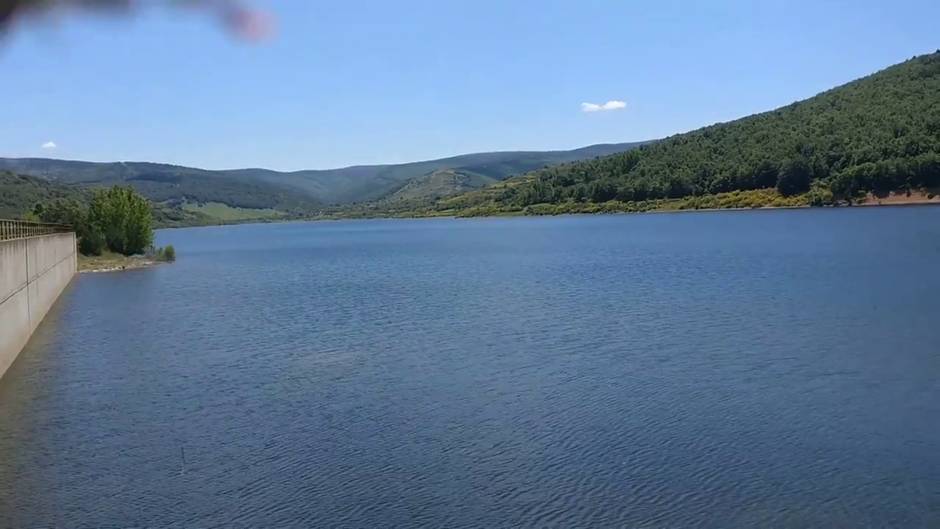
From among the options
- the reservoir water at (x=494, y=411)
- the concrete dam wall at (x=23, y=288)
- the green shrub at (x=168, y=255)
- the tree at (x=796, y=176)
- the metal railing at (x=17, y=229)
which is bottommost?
the green shrub at (x=168, y=255)

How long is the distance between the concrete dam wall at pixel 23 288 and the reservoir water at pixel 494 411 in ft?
3.95

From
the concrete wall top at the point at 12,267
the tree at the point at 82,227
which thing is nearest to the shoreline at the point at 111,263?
the tree at the point at 82,227

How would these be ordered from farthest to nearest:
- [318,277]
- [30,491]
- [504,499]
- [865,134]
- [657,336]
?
[865,134] → [318,277] → [657,336] → [30,491] → [504,499]

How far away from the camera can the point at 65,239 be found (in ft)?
245

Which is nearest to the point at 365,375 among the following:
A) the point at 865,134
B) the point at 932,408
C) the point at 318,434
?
the point at 318,434

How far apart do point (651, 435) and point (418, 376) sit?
9.92 m

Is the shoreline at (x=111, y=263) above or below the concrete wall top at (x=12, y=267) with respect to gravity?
below

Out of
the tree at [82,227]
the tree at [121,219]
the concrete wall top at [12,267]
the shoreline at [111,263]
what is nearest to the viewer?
the concrete wall top at [12,267]

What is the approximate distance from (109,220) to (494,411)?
280ft

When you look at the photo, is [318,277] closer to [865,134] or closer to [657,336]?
[657,336]

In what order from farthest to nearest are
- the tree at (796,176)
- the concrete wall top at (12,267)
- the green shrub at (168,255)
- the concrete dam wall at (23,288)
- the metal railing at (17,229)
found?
the tree at (796,176) < the green shrub at (168,255) < the metal railing at (17,229) < the concrete dam wall at (23,288) < the concrete wall top at (12,267)

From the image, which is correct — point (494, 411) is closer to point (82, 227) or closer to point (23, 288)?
point (23, 288)

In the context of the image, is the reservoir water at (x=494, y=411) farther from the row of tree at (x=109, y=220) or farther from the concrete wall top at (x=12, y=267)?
the row of tree at (x=109, y=220)

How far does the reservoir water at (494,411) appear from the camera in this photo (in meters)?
16.7
